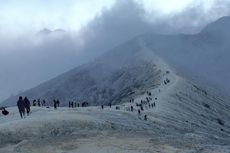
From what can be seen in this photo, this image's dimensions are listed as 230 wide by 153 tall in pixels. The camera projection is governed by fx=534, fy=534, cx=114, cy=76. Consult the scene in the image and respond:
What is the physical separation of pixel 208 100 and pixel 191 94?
32.5 ft

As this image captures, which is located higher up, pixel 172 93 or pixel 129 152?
pixel 172 93

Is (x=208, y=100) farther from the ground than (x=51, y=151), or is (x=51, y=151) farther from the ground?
(x=208, y=100)

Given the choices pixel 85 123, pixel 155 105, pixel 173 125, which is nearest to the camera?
pixel 85 123

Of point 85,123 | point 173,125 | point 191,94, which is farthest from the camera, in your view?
point 191,94

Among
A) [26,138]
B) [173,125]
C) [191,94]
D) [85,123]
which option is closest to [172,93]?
[191,94]

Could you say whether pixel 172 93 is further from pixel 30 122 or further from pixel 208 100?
pixel 30 122

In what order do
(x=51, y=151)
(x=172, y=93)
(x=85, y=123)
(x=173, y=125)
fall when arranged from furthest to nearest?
(x=172, y=93)
(x=173, y=125)
(x=85, y=123)
(x=51, y=151)

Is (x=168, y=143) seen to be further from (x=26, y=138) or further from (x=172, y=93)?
(x=172, y=93)

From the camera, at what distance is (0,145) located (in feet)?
162

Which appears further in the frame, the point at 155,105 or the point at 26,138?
the point at 155,105

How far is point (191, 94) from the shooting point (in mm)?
179000

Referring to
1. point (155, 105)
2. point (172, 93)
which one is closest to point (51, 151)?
point (155, 105)

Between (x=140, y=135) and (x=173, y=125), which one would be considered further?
(x=173, y=125)

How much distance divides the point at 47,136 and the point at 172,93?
10427cm
